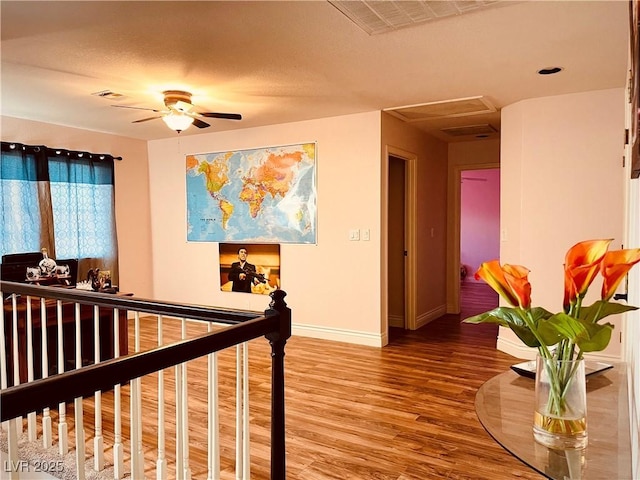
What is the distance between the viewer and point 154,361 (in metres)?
1.23

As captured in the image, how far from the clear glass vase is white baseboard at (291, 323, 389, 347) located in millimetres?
3792

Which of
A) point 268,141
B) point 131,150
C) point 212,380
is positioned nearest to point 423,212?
point 268,141

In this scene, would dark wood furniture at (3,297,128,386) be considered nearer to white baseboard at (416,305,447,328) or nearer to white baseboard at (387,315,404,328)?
white baseboard at (387,315,404,328)

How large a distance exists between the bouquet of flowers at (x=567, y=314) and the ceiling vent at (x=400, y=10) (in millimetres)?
1724

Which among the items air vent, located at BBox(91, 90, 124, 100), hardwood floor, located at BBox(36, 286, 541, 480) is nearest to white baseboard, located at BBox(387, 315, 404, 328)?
hardwood floor, located at BBox(36, 286, 541, 480)

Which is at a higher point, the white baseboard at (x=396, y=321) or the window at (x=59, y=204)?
the window at (x=59, y=204)

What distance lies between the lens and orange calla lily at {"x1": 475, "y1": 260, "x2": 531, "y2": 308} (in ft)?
3.64

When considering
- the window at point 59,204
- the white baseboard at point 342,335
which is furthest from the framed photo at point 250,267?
the window at point 59,204

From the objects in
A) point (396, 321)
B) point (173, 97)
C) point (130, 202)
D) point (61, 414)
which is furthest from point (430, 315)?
point (61, 414)

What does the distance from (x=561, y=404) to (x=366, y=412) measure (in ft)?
7.39

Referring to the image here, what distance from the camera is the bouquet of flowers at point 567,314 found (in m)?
1.00

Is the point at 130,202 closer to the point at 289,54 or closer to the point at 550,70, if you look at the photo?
the point at 289,54

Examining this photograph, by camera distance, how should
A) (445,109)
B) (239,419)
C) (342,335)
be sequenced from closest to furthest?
(239,419)
(445,109)
(342,335)

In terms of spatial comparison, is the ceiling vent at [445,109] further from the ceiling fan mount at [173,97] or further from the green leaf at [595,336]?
the green leaf at [595,336]
